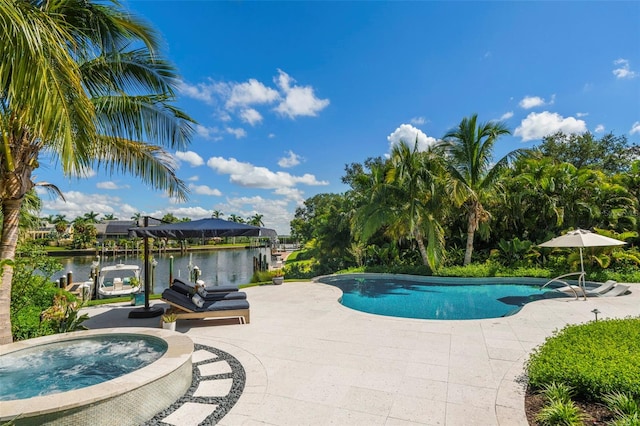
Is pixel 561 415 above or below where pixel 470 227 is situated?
below

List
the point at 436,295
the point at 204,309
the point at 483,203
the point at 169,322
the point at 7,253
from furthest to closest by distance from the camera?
the point at 483,203 < the point at 436,295 < the point at 204,309 < the point at 169,322 < the point at 7,253

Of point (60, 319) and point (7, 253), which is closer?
point (7, 253)

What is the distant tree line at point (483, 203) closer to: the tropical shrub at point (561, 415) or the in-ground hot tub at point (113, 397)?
the tropical shrub at point (561, 415)

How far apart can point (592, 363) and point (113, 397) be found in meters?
5.02

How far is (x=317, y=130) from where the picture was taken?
19.2 metres

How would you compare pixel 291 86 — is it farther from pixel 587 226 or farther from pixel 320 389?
pixel 587 226

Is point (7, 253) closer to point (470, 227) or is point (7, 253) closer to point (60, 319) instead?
point (60, 319)

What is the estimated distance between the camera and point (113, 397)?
9.95 feet

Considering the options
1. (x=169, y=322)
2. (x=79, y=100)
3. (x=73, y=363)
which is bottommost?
(x=73, y=363)

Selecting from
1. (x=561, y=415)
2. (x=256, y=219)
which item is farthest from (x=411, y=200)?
(x=256, y=219)

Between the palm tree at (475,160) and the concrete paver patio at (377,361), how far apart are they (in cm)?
639

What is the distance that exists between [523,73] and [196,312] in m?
13.6

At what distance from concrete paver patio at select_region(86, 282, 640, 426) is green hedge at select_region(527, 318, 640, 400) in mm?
442

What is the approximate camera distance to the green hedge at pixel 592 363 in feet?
10.6
